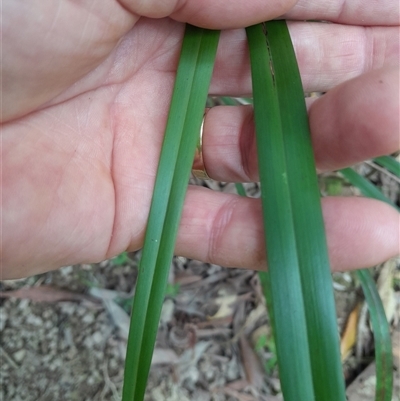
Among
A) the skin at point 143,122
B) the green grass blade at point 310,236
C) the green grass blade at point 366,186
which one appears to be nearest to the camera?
the green grass blade at point 310,236

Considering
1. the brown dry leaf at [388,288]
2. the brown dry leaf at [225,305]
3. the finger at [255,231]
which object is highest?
the finger at [255,231]

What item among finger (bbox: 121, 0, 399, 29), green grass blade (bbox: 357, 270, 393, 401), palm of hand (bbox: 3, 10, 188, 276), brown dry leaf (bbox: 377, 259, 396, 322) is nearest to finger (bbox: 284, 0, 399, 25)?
finger (bbox: 121, 0, 399, 29)

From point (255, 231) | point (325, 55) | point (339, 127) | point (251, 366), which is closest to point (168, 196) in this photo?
point (255, 231)

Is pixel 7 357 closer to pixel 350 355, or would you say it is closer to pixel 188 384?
pixel 188 384

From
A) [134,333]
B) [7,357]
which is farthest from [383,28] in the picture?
[7,357]

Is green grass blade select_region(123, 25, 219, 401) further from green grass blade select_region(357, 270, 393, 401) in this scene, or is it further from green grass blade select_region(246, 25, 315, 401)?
green grass blade select_region(357, 270, 393, 401)

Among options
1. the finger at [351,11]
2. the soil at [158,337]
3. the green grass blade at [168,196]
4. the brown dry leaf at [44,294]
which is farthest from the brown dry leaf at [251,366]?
the finger at [351,11]

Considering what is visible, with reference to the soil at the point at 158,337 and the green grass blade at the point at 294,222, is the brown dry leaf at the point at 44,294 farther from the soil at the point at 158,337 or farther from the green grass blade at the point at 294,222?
the green grass blade at the point at 294,222
